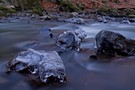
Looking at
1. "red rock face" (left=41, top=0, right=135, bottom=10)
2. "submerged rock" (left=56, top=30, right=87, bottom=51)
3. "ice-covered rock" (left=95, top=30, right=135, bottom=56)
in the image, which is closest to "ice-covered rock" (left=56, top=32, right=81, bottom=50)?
"submerged rock" (left=56, top=30, right=87, bottom=51)

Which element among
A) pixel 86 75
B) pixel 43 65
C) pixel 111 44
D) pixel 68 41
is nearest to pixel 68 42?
pixel 68 41

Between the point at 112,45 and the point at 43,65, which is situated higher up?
the point at 43,65

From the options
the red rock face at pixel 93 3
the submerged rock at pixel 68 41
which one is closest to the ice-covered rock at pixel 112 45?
the submerged rock at pixel 68 41

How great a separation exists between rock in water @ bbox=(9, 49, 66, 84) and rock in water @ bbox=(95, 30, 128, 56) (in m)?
1.63

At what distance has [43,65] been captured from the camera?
4445 millimetres

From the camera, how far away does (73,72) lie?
5.05 metres

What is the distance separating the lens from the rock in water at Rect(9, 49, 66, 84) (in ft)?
14.3

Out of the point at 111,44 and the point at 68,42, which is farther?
the point at 68,42

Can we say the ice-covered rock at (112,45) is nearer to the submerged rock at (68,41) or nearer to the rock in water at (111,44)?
the rock in water at (111,44)

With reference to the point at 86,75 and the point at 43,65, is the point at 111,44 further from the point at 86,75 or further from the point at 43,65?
the point at 43,65

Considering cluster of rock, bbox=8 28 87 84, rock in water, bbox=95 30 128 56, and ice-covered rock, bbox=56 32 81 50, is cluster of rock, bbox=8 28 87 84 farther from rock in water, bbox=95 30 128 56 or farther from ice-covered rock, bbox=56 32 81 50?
ice-covered rock, bbox=56 32 81 50

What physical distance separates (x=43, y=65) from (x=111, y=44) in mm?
2078

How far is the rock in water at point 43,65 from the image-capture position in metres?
4.35

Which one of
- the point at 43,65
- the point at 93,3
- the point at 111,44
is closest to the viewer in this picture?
the point at 43,65
